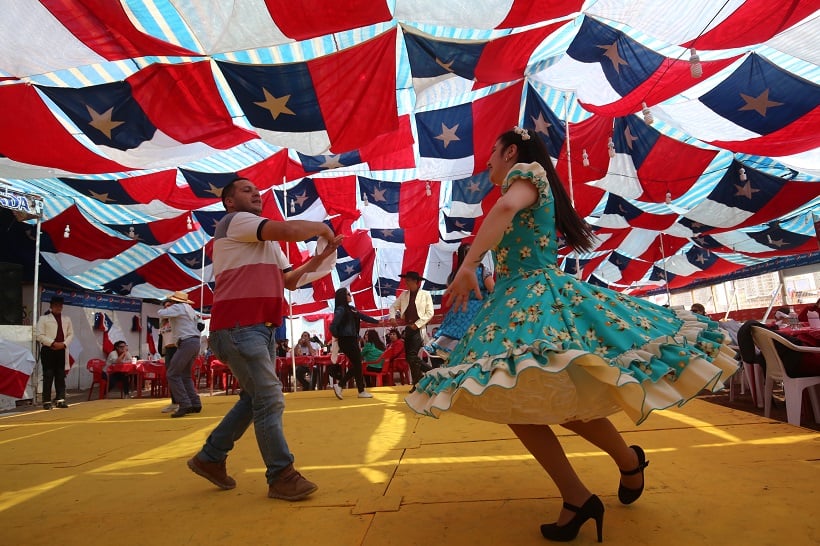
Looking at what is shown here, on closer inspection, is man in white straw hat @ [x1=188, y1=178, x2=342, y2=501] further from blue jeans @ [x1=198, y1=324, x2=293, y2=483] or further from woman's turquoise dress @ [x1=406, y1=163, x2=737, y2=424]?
woman's turquoise dress @ [x1=406, y1=163, x2=737, y2=424]

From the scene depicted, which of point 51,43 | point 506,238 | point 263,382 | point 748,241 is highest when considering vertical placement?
point 51,43

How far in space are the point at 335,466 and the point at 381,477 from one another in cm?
44

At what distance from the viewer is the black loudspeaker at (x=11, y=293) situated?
1003 cm

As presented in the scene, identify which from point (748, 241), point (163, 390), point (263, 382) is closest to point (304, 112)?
point (263, 382)

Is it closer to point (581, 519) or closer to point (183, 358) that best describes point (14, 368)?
point (183, 358)

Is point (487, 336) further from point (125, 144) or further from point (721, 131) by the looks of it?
point (721, 131)

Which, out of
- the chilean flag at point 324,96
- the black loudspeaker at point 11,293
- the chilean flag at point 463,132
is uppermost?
the chilean flag at point 463,132

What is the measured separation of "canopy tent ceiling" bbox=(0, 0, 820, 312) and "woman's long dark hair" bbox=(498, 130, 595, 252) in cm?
315

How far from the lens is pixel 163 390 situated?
35.2 feet

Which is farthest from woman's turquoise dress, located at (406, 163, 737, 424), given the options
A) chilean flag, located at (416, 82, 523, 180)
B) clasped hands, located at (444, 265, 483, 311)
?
chilean flag, located at (416, 82, 523, 180)

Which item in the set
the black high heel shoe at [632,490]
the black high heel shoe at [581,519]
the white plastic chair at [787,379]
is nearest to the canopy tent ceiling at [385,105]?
the white plastic chair at [787,379]

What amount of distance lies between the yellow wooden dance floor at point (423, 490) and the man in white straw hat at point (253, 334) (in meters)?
0.15

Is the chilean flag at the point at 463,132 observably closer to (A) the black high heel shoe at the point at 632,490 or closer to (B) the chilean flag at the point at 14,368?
(A) the black high heel shoe at the point at 632,490

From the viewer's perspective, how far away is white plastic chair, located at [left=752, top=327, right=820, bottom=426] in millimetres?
3549
